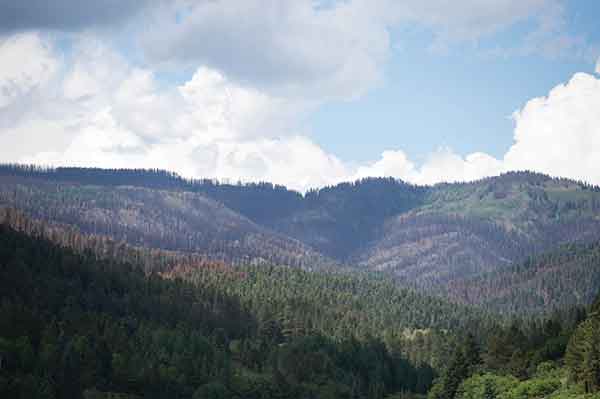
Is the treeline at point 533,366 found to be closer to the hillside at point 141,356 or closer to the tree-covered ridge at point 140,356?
the hillside at point 141,356

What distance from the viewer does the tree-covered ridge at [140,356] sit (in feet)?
392

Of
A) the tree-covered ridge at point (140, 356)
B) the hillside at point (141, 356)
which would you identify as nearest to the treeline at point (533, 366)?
the hillside at point (141, 356)

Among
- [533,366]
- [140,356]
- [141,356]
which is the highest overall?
[533,366]

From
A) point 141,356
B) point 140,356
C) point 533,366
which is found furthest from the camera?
point 141,356

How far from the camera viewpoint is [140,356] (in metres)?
140

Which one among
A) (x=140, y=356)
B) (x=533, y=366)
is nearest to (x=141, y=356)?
(x=140, y=356)

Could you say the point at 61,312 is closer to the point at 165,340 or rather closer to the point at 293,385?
the point at 165,340

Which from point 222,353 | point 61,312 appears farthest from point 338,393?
point 61,312

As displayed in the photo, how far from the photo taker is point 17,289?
172m

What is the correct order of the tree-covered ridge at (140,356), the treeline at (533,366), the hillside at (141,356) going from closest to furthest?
the treeline at (533,366) → the tree-covered ridge at (140,356) → the hillside at (141,356)

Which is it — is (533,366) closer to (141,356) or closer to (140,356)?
(140,356)

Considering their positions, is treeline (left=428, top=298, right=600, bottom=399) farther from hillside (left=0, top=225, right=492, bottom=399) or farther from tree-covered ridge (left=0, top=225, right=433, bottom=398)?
tree-covered ridge (left=0, top=225, right=433, bottom=398)

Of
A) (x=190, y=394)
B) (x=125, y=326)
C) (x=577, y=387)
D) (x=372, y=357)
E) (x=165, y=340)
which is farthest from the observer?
(x=372, y=357)

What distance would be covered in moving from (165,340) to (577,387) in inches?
3686
